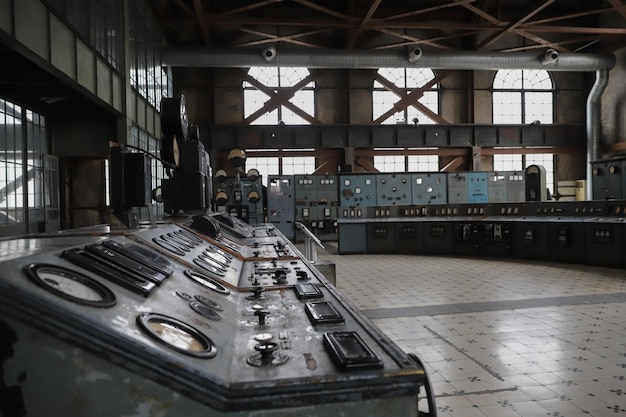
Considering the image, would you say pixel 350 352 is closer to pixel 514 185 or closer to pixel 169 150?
pixel 169 150

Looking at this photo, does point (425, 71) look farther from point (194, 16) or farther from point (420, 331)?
point (420, 331)

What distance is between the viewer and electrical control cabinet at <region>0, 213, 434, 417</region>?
1256 mm

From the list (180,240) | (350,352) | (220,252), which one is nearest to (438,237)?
(220,252)

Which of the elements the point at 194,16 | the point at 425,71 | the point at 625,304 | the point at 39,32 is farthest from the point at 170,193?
the point at 425,71

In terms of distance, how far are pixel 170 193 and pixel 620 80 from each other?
18.6 m

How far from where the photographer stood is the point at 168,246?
306cm

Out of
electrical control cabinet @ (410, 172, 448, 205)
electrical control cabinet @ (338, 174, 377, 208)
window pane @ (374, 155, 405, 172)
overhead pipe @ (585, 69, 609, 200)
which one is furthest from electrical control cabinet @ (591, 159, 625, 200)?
window pane @ (374, 155, 405, 172)

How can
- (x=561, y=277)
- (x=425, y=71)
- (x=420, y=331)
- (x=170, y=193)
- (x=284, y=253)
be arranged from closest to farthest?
(x=284, y=253) → (x=420, y=331) → (x=170, y=193) → (x=561, y=277) → (x=425, y=71)

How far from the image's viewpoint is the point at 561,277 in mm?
8211

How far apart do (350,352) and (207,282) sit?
1373 millimetres

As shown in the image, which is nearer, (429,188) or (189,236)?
(189,236)

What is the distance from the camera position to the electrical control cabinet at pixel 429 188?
619 inches

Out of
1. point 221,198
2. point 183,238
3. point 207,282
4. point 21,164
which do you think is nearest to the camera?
point 207,282

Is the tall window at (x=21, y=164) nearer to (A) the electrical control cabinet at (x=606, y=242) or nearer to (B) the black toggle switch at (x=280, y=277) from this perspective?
(B) the black toggle switch at (x=280, y=277)
